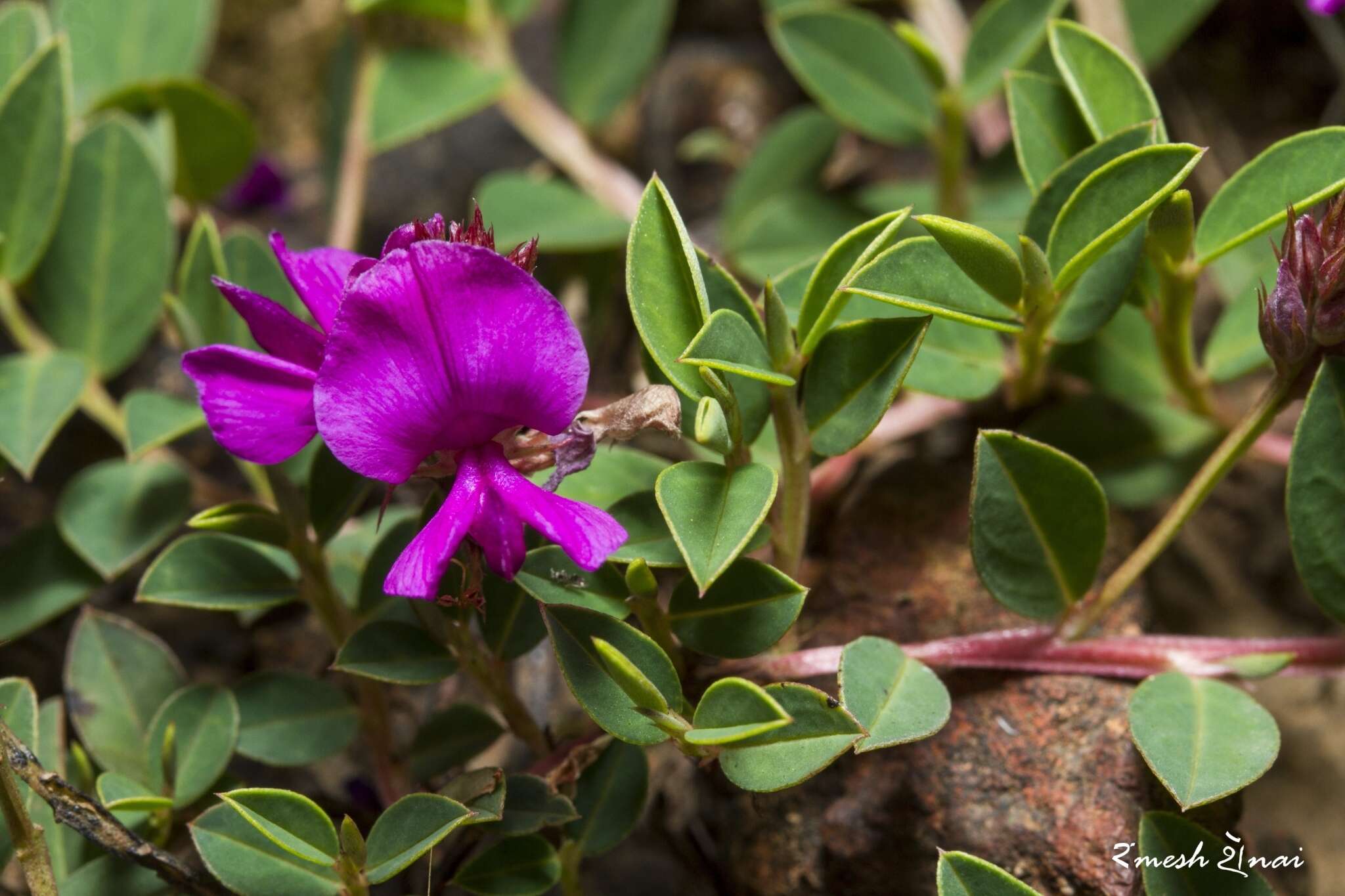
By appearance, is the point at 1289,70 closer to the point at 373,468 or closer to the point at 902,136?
the point at 902,136

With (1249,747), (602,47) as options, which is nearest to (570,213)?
(602,47)

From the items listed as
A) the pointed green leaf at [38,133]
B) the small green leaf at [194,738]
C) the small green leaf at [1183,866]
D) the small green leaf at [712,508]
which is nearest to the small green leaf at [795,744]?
the small green leaf at [712,508]

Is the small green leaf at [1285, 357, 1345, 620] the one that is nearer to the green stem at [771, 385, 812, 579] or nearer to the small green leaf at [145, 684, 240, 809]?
the green stem at [771, 385, 812, 579]

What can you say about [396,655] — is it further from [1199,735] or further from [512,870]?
[1199,735]

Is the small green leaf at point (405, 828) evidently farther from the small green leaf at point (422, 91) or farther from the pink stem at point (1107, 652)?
the small green leaf at point (422, 91)

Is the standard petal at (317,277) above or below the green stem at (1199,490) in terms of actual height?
above

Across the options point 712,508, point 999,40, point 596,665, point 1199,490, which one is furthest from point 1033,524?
point 999,40
